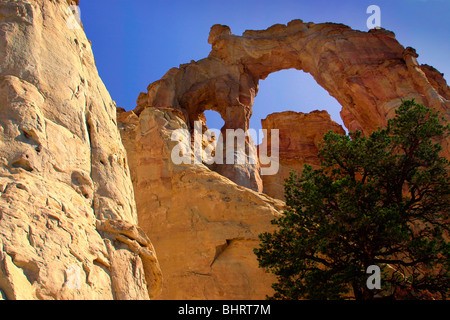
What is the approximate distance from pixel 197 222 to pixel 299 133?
30.0 meters

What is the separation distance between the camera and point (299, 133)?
151ft

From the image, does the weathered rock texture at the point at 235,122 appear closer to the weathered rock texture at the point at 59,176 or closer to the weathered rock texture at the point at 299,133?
the weathered rock texture at the point at 299,133

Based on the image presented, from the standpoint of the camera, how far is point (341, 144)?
14320 mm

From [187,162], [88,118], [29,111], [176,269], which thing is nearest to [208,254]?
[176,269]

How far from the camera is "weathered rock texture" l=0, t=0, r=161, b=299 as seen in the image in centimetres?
695

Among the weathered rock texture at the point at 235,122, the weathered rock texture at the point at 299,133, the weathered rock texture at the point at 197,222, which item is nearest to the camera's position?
the weathered rock texture at the point at 197,222

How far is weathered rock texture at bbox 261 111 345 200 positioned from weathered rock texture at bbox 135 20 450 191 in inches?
361

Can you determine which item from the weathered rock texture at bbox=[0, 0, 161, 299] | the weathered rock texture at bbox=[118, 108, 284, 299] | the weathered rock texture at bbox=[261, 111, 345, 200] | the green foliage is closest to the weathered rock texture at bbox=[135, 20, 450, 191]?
the weathered rock texture at bbox=[118, 108, 284, 299]

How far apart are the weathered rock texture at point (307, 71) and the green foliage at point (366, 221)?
540 inches

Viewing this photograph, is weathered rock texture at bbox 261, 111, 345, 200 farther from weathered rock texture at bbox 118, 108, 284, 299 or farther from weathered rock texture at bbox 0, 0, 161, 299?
weathered rock texture at bbox 0, 0, 161, 299

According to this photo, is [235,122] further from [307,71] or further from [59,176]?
[59,176]

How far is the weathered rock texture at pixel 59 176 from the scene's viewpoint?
22.8ft

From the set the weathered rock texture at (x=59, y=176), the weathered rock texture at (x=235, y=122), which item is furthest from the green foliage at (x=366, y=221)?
the weathered rock texture at (x=59, y=176)
